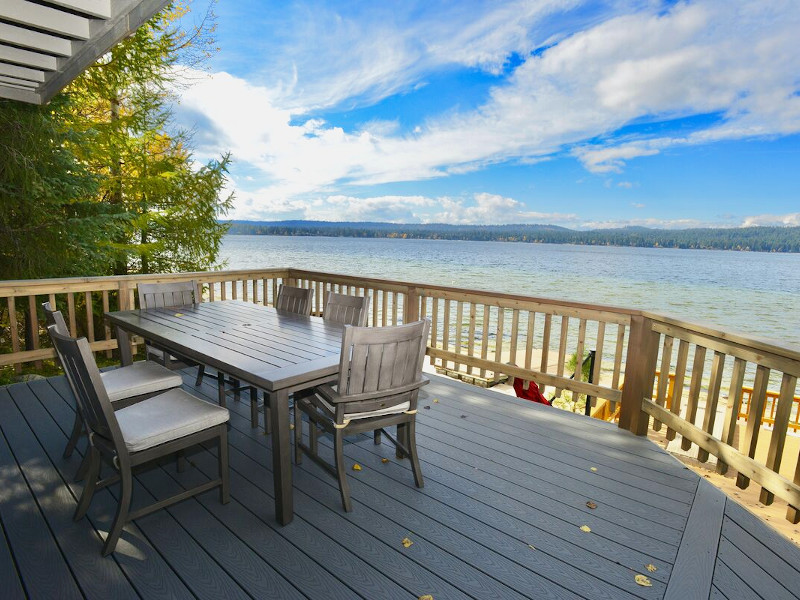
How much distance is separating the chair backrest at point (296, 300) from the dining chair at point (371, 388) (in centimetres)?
141

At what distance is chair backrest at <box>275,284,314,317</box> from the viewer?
3607 mm

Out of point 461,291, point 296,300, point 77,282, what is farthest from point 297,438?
point 77,282

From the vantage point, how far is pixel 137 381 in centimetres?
241

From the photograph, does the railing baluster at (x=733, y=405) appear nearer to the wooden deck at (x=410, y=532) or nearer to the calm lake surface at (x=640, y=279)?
the wooden deck at (x=410, y=532)

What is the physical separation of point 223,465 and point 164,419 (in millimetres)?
380

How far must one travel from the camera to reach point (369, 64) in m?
12.6

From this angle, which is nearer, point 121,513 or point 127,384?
point 121,513

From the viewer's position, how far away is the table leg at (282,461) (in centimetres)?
192

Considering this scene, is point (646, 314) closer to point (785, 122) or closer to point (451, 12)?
point (451, 12)

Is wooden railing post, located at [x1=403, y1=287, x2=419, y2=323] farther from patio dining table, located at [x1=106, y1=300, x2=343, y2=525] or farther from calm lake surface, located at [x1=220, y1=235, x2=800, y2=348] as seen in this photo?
calm lake surface, located at [x1=220, y1=235, x2=800, y2=348]

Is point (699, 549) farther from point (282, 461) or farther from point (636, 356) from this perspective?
point (282, 461)

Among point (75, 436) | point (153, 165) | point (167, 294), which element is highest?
point (153, 165)

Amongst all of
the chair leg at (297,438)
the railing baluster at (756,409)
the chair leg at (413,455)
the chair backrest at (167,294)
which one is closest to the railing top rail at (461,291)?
the railing baluster at (756,409)

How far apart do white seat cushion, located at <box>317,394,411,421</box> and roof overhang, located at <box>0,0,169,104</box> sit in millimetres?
2806
